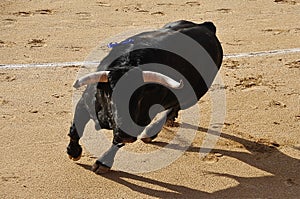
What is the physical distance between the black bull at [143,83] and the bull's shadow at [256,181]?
0.30 meters

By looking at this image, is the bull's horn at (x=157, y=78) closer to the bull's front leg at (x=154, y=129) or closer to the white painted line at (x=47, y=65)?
the bull's front leg at (x=154, y=129)

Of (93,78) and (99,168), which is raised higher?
(93,78)

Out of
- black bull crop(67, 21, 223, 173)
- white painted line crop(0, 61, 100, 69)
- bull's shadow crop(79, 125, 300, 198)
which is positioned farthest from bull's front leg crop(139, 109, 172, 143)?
white painted line crop(0, 61, 100, 69)

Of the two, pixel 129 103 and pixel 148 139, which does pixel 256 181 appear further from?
pixel 129 103

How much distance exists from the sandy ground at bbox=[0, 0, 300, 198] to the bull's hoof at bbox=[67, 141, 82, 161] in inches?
3.5

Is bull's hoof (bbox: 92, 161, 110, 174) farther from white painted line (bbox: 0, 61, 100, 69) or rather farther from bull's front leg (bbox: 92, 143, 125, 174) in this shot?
white painted line (bbox: 0, 61, 100, 69)

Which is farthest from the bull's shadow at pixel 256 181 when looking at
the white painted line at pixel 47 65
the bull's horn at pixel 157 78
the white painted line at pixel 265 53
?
the white painted line at pixel 265 53

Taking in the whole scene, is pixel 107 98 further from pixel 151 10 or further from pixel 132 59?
pixel 151 10

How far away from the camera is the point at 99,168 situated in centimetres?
441

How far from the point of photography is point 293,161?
15.1ft

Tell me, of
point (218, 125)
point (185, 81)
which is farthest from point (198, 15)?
point (185, 81)

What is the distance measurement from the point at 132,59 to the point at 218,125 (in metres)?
1.33

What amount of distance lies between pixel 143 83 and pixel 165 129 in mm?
1162

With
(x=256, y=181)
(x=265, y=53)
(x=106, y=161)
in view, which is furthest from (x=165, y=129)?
(x=265, y=53)
